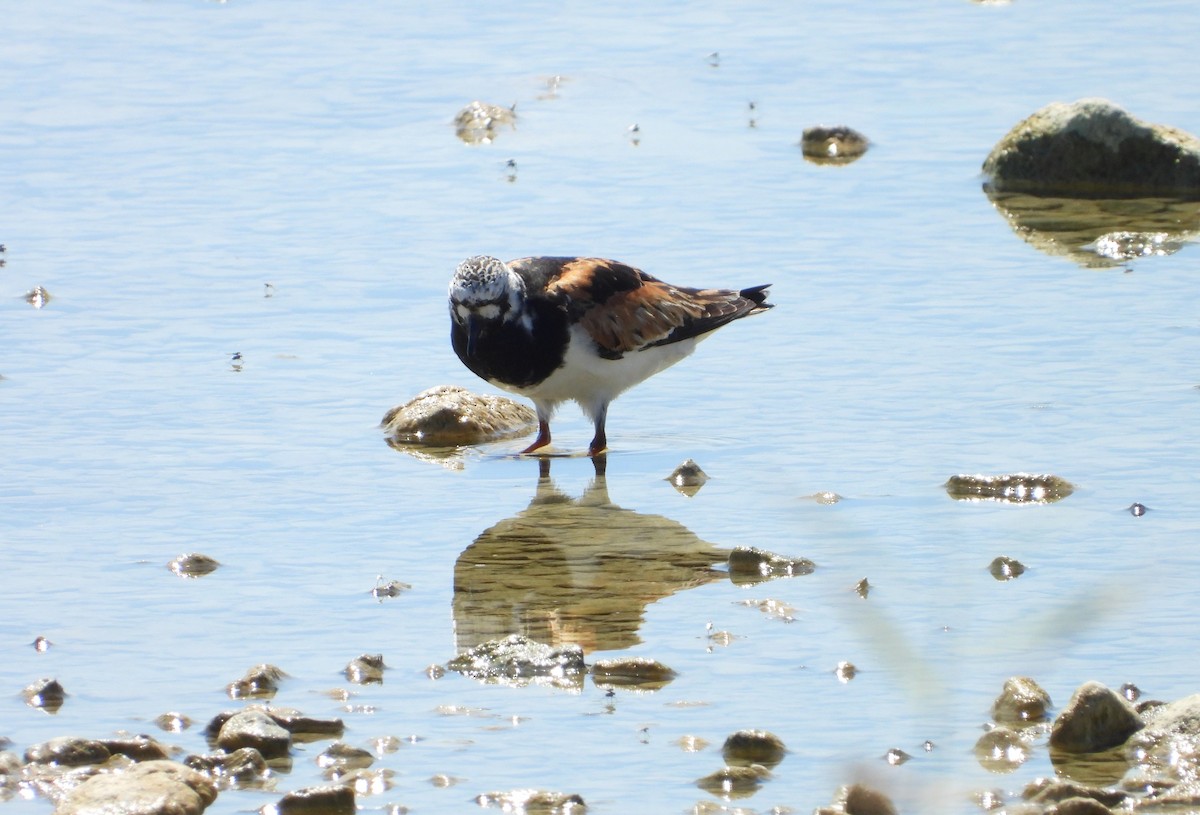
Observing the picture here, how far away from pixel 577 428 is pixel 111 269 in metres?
3.71

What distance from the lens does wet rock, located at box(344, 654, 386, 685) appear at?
708cm

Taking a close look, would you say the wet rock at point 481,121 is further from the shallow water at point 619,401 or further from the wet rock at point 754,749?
the wet rock at point 754,749

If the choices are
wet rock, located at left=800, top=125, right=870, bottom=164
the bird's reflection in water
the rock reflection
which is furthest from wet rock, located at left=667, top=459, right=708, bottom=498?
wet rock, located at left=800, top=125, right=870, bottom=164

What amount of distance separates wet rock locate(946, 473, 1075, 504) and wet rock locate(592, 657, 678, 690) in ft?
8.38

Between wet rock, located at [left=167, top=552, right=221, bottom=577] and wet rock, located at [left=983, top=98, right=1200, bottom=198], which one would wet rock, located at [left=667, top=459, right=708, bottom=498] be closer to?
wet rock, located at [left=167, top=552, right=221, bottom=577]

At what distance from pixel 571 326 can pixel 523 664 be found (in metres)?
3.54

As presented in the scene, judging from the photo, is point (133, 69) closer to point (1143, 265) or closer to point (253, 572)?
point (1143, 265)

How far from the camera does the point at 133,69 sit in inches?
744

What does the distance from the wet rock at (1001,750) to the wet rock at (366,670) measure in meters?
2.09

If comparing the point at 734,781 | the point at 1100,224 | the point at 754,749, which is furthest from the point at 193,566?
the point at 1100,224

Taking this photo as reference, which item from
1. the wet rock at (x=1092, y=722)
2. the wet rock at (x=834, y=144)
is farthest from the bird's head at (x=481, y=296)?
the wet rock at (x=834, y=144)

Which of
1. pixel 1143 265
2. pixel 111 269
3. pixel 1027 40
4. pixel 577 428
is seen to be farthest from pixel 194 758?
pixel 1027 40

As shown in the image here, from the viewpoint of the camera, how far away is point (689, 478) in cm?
980

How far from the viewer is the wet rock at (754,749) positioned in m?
6.31
